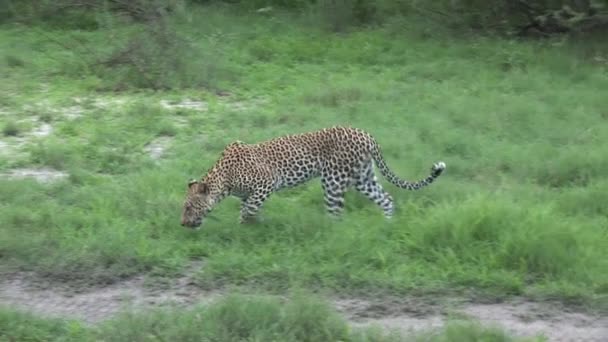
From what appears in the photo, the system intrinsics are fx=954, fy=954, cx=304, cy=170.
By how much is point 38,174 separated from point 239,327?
4522 millimetres

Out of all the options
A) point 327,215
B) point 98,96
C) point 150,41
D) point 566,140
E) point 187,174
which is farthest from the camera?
point 150,41

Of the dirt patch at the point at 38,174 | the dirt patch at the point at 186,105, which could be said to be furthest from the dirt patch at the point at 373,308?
the dirt patch at the point at 186,105

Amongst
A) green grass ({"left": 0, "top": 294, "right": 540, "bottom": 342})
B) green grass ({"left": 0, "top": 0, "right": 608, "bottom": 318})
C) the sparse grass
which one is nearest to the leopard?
green grass ({"left": 0, "top": 0, "right": 608, "bottom": 318})

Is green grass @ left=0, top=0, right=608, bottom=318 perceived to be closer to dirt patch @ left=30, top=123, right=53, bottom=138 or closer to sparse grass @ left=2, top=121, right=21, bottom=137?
dirt patch @ left=30, top=123, right=53, bottom=138

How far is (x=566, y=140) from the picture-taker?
11.0 meters

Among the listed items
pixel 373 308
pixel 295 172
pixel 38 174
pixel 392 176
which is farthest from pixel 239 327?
pixel 38 174

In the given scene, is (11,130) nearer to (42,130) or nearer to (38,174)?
Answer: (42,130)

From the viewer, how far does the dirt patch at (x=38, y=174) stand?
962cm

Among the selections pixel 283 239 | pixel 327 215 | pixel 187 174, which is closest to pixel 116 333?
pixel 283 239

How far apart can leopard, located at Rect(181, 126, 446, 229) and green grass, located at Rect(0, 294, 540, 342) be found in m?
1.86

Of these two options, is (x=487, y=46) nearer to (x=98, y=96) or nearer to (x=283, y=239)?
(x=98, y=96)

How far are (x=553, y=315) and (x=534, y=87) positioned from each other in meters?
7.45

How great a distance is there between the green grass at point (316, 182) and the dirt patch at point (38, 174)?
0.53ft

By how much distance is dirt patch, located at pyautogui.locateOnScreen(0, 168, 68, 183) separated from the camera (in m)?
9.62
